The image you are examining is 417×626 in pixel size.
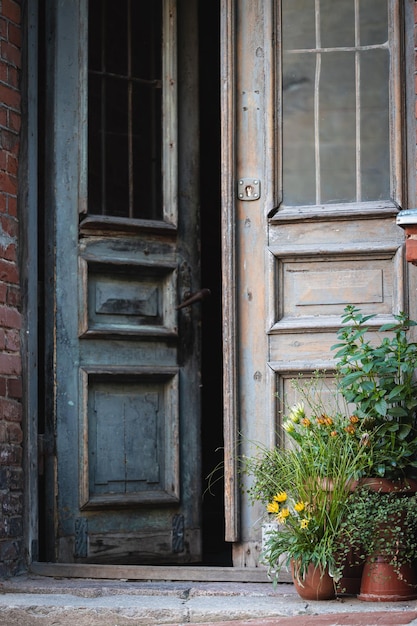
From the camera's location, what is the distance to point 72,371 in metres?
4.66

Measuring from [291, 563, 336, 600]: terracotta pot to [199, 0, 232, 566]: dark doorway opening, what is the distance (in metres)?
3.02

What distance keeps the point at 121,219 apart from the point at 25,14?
36.7 inches

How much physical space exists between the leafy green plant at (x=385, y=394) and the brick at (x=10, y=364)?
50.6 inches

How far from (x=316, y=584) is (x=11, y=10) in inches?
102

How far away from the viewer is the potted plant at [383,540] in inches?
137

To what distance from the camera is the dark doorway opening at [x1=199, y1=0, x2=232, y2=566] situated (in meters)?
6.73

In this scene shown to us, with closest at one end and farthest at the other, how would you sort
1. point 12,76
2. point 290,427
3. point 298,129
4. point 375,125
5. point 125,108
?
point 290,427 < point 375,125 < point 298,129 < point 12,76 < point 125,108

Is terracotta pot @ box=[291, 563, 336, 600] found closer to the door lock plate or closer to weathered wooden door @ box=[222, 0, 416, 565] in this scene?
weathered wooden door @ box=[222, 0, 416, 565]

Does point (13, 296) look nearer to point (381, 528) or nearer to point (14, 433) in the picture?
point (14, 433)

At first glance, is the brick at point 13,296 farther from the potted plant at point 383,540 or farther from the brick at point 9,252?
the potted plant at point 383,540

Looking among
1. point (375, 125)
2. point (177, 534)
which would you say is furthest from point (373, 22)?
point (177, 534)

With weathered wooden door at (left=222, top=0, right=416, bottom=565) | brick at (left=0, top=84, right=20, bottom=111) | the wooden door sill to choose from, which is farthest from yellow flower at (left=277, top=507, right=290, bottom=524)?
brick at (left=0, top=84, right=20, bottom=111)

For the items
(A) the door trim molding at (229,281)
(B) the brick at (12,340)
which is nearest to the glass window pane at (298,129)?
(A) the door trim molding at (229,281)

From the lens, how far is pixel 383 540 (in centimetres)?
350
